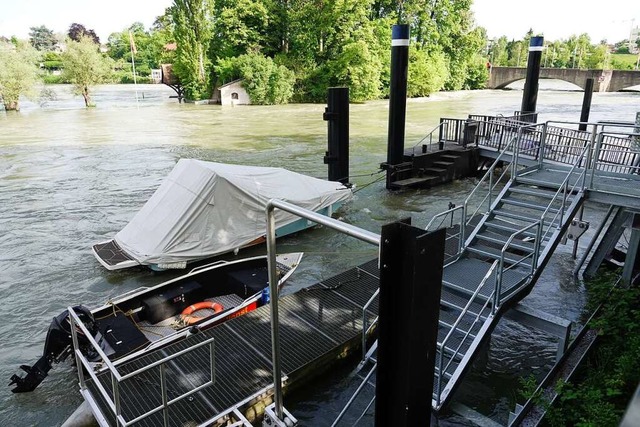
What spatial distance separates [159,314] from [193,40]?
51.8 metres

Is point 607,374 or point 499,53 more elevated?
point 499,53

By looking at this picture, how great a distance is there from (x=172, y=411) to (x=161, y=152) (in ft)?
74.6

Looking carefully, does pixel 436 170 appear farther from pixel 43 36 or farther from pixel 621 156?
pixel 43 36

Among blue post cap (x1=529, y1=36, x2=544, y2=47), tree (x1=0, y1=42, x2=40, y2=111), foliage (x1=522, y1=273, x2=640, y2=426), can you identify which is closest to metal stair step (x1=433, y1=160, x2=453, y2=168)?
blue post cap (x1=529, y1=36, x2=544, y2=47)

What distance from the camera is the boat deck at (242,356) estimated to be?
615cm

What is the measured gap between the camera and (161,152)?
26734mm

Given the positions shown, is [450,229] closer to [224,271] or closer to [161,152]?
[224,271]

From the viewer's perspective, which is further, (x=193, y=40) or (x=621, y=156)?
(x=193, y=40)

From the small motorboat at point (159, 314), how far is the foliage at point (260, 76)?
42.9 m

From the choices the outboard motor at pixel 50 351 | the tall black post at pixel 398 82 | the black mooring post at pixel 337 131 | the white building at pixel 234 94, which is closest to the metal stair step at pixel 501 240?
the outboard motor at pixel 50 351

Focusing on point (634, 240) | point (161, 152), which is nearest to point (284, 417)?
point (634, 240)

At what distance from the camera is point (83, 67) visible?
49750 mm

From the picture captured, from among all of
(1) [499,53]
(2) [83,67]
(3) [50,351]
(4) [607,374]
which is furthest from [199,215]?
(1) [499,53]

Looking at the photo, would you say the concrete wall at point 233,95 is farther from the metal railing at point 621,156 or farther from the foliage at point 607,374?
the foliage at point 607,374
